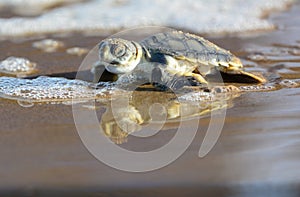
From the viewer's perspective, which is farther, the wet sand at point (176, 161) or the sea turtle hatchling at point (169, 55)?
the sea turtle hatchling at point (169, 55)

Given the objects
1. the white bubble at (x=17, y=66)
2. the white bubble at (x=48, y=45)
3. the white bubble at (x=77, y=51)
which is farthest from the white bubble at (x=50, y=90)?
the white bubble at (x=48, y=45)

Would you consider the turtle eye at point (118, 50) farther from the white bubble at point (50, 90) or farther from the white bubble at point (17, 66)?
the white bubble at point (17, 66)

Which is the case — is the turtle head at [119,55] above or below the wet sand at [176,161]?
above

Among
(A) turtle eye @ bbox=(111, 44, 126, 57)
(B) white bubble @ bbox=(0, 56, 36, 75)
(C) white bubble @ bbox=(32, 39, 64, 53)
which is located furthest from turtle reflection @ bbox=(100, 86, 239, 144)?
(C) white bubble @ bbox=(32, 39, 64, 53)

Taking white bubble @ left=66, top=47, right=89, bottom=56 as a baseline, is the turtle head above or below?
below

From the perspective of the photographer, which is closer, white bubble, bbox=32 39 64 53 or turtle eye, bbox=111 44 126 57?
turtle eye, bbox=111 44 126 57

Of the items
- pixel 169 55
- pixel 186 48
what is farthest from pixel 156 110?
pixel 186 48

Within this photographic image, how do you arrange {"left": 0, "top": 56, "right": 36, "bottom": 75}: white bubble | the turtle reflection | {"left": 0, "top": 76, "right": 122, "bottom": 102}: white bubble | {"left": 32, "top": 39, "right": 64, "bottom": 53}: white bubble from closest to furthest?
the turtle reflection
{"left": 0, "top": 76, "right": 122, "bottom": 102}: white bubble
{"left": 0, "top": 56, "right": 36, "bottom": 75}: white bubble
{"left": 32, "top": 39, "right": 64, "bottom": 53}: white bubble

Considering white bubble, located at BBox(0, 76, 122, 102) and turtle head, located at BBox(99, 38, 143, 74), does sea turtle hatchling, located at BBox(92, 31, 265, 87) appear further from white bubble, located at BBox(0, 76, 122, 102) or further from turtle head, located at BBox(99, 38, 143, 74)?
white bubble, located at BBox(0, 76, 122, 102)
